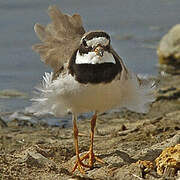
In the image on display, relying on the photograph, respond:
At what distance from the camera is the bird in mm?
5531

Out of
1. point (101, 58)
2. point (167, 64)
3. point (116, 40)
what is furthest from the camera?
point (116, 40)

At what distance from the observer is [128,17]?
14.8 m

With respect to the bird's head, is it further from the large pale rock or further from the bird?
the large pale rock

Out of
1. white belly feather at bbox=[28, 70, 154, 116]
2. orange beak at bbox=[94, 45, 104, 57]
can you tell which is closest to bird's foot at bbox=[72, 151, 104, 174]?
white belly feather at bbox=[28, 70, 154, 116]

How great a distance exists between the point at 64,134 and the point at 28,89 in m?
2.57

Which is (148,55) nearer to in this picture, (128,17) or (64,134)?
(128,17)

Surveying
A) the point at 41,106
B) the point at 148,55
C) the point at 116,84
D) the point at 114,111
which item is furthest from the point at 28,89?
the point at 116,84

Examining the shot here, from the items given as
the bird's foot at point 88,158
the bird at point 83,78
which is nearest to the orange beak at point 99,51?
the bird at point 83,78

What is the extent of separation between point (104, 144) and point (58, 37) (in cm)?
144

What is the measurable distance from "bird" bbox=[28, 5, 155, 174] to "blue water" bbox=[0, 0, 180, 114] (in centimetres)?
310

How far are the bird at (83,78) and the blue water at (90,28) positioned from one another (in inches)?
122

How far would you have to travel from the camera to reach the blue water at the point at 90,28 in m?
11.2

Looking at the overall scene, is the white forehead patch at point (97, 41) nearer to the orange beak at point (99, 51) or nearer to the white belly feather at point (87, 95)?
the orange beak at point (99, 51)

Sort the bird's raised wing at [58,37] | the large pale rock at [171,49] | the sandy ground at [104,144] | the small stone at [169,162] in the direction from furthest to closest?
the large pale rock at [171,49] → the bird's raised wing at [58,37] → the sandy ground at [104,144] → the small stone at [169,162]
